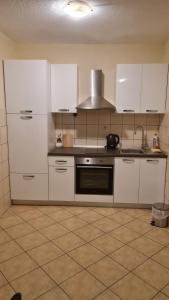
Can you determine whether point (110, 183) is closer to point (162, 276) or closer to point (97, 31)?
point (162, 276)

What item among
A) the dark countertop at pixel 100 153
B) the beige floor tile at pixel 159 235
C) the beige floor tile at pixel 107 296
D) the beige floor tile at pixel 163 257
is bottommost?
the beige floor tile at pixel 107 296

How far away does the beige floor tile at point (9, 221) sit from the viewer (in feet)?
9.04

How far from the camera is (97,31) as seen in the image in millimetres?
2840

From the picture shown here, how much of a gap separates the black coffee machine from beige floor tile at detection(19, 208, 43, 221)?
4.56ft

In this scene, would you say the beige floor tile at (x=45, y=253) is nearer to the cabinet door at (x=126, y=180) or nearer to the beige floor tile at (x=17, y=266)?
the beige floor tile at (x=17, y=266)

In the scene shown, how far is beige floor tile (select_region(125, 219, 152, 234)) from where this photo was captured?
8.79 ft

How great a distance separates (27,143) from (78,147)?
2.81ft

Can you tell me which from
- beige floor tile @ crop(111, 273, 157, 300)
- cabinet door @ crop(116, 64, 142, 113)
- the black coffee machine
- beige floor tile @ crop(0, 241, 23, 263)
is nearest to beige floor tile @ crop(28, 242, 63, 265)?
beige floor tile @ crop(0, 241, 23, 263)

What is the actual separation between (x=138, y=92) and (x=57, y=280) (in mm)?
2507

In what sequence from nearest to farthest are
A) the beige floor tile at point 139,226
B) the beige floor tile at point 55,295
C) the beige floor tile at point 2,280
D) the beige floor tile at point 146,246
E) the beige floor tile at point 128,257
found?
the beige floor tile at point 55,295 < the beige floor tile at point 2,280 < the beige floor tile at point 128,257 < the beige floor tile at point 146,246 < the beige floor tile at point 139,226

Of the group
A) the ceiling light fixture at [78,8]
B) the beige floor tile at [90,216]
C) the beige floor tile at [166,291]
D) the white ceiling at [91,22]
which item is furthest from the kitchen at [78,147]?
the ceiling light fixture at [78,8]

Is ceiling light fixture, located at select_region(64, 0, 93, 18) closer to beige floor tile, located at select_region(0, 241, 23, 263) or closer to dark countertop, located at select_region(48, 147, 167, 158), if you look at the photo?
dark countertop, located at select_region(48, 147, 167, 158)

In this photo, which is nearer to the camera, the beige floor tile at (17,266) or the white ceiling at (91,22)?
the beige floor tile at (17,266)

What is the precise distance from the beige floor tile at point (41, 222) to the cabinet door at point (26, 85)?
4.67 ft
